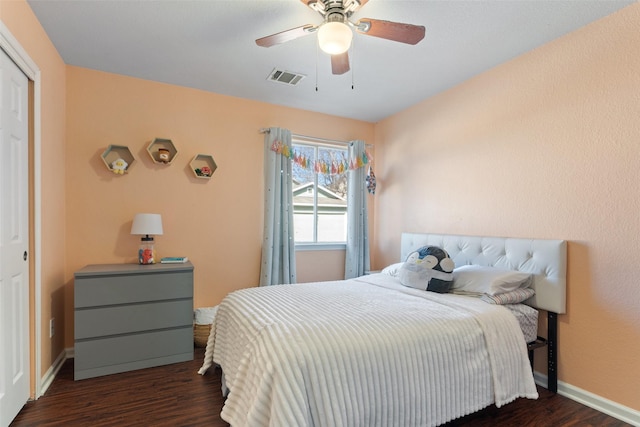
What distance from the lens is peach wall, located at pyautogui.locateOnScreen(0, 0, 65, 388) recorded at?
2.11 meters

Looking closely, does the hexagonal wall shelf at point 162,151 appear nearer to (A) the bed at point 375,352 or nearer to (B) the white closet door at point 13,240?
(B) the white closet door at point 13,240

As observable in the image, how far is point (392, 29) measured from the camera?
1.82m

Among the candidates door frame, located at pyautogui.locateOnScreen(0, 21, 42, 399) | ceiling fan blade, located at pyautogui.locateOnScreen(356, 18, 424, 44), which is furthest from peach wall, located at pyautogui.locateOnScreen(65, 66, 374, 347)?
ceiling fan blade, located at pyautogui.locateOnScreen(356, 18, 424, 44)

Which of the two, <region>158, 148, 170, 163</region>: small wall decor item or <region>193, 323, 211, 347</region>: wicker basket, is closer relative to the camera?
<region>193, 323, 211, 347</region>: wicker basket

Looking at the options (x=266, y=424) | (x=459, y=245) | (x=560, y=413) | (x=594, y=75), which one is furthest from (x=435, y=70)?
(x=266, y=424)

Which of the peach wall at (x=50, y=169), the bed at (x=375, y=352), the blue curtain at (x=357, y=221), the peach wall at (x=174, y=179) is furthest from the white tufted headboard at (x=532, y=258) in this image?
the peach wall at (x=50, y=169)

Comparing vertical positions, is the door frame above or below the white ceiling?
below

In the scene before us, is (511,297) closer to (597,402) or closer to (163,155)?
(597,402)

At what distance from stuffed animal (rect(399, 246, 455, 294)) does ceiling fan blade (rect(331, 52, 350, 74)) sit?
1.56m

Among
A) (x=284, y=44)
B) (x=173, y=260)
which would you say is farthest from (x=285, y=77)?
(x=173, y=260)

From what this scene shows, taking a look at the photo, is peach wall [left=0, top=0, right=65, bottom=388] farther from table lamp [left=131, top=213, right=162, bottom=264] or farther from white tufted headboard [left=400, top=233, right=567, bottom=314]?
white tufted headboard [left=400, top=233, right=567, bottom=314]

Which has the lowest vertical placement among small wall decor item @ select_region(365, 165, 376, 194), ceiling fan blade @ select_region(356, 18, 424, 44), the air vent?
small wall decor item @ select_region(365, 165, 376, 194)

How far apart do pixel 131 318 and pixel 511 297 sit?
2876mm

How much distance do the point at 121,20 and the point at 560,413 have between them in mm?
3860
